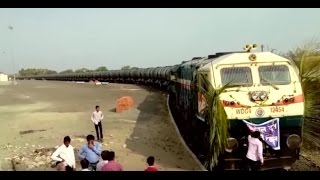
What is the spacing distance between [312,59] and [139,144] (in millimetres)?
6722

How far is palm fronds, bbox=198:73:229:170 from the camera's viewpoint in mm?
9414

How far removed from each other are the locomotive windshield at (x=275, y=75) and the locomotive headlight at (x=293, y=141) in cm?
135

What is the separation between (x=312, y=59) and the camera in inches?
450

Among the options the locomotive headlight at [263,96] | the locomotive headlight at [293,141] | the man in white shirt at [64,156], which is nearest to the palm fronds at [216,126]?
the locomotive headlight at [263,96]

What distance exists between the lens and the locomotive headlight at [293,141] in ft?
31.9

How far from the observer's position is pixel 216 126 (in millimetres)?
9414

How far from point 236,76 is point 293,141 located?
2.08 metres

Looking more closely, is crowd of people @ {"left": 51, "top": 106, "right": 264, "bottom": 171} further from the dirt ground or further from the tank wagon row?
the tank wagon row

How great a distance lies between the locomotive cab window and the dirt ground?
8.89 ft

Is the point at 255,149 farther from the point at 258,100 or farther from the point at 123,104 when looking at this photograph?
the point at 123,104

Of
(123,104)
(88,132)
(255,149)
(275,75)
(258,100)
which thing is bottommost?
(88,132)

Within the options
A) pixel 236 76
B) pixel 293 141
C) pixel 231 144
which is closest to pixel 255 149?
pixel 231 144

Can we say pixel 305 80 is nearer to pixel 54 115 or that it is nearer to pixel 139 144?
pixel 139 144

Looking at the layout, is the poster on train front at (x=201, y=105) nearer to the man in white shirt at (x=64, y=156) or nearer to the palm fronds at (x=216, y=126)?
the palm fronds at (x=216, y=126)
